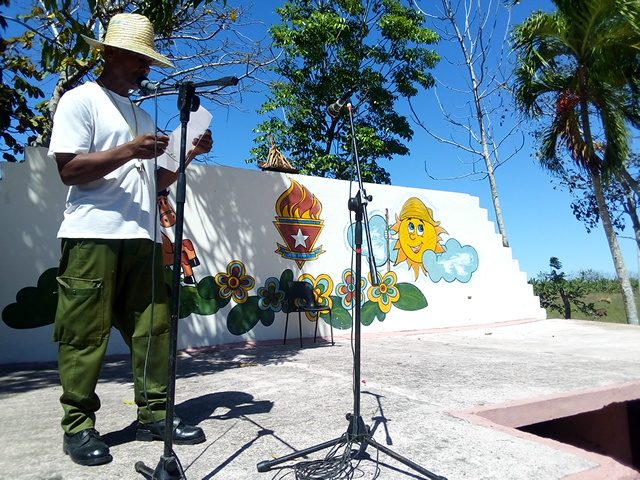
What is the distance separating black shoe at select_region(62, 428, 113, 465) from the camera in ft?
7.14

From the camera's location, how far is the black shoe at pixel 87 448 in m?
2.18

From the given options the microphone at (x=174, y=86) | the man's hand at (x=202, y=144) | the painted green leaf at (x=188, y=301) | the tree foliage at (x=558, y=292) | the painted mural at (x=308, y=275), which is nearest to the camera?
the microphone at (x=174, y=86)

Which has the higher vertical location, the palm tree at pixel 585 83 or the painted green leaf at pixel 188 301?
the palm tree at pixel 585 83

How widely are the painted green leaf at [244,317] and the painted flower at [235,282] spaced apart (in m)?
0.09

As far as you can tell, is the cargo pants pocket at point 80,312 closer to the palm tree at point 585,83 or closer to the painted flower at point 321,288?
the painted flower at point 321,288

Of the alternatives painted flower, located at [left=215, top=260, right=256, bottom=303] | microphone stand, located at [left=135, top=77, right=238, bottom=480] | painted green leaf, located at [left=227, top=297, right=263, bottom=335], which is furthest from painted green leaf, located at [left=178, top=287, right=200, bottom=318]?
microphone stand, located at [left=135, top=77, right=238, bottom=480]

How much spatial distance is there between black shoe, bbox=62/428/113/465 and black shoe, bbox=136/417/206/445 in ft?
0.87

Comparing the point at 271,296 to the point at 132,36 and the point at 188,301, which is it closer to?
the point at 188,301

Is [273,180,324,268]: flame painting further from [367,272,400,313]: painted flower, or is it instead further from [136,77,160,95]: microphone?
[136,77,160,95]: microphone

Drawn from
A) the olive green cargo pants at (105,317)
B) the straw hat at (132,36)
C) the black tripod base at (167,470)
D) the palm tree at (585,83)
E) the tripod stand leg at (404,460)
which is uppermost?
the palm tree at (585,83)

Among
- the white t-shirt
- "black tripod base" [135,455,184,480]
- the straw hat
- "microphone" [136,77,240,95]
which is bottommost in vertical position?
"black tripod base" [135,455,184,480]

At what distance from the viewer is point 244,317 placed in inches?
261

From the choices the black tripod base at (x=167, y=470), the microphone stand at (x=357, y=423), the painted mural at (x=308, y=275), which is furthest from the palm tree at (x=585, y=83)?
the black tripod base at (x=167, y=470)

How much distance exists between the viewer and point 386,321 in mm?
7938
